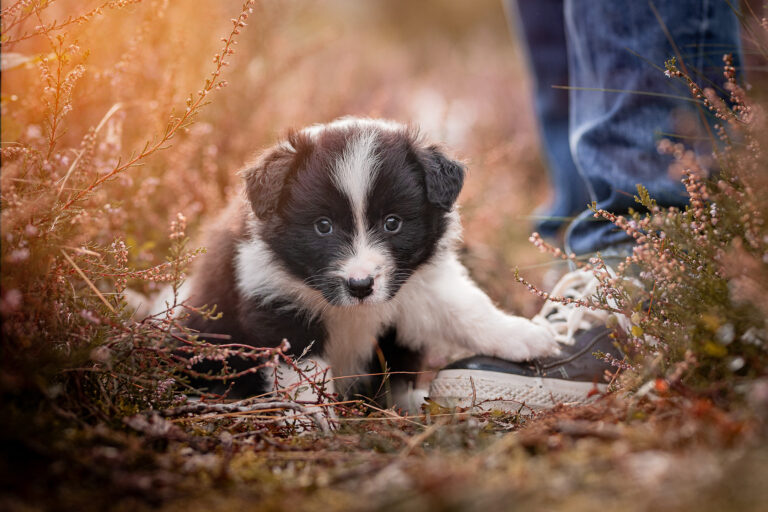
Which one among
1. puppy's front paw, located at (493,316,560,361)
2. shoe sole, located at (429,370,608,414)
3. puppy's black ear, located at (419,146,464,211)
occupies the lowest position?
shoe sole, located at (429,370,608,414)

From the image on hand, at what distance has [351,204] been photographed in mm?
2580

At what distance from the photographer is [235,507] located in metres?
1.25

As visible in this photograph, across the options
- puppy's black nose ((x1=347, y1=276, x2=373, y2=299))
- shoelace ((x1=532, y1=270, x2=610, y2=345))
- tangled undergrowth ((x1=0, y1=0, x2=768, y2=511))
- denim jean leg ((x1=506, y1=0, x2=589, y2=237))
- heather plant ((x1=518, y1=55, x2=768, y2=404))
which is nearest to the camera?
tangled undergrowth ((x1=0, y1=0, x2=768, y2=511))

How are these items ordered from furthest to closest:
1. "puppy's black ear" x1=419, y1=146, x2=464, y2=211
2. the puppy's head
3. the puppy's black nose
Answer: "puppy's black ear" x1=419, y1=146, x2=464, y2=211
the puppy's head
the puppy's black nose

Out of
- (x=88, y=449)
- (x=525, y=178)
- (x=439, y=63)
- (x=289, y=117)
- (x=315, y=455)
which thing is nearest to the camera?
(x=88, y=449)

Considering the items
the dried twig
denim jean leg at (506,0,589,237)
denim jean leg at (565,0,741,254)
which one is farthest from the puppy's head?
denim jean leg at (506,0,589,237)

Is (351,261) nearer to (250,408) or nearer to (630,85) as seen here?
(250,408)

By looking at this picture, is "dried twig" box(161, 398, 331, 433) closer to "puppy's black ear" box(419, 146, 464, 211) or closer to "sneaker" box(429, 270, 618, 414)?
"sneaker" box(429, 270, 618, 414)

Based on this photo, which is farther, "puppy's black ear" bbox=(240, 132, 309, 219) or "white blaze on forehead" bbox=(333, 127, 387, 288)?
"puppy's black ear" bbox=(240, 132, 309, 219)

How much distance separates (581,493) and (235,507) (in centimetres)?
70

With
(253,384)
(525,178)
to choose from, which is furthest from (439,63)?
(253,384)

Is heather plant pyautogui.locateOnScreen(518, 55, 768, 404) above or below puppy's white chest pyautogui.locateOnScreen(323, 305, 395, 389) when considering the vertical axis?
above

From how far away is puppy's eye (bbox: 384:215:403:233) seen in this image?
264cm

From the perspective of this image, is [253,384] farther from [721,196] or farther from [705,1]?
[705,1]
